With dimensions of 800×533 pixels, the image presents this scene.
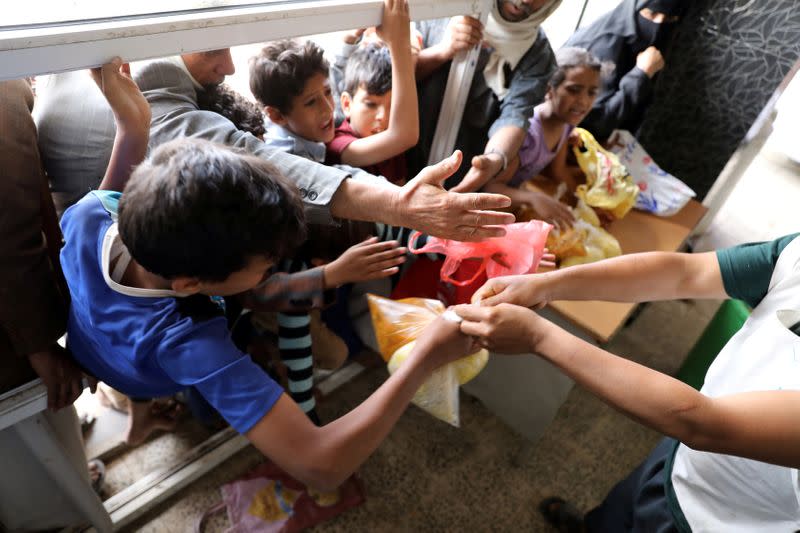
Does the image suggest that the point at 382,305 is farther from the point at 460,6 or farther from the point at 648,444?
the point at 648,444

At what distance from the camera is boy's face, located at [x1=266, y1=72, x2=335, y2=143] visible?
1104 millimetres

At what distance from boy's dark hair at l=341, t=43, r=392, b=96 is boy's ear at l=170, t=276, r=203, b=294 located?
742mm

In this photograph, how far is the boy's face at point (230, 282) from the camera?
2.58ft

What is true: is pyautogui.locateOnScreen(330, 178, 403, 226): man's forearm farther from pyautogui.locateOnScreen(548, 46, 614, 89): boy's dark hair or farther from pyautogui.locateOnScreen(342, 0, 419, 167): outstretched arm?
pyautogui.locateOnScreen(548, 46, 614, 89): boy's dark hair

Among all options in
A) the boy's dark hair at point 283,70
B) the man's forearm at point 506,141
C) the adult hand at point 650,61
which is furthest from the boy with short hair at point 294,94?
the adult hand at point 650,61

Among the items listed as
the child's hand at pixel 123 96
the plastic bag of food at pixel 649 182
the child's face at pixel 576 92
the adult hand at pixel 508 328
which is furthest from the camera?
the plastic bag of food at pixel 649 182

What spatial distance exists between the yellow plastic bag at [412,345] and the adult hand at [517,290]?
6.8 inches

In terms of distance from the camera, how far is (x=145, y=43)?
0.72 metres

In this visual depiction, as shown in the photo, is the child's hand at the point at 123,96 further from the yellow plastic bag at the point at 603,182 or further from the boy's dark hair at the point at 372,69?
the yellow plastic bag at the point at 603,182

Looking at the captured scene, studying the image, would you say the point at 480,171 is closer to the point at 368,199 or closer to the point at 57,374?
the point at 368,199

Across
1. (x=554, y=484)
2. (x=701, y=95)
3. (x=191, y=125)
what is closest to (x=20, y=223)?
(x=191, y=125)

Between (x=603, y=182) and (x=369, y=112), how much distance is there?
0.96 m

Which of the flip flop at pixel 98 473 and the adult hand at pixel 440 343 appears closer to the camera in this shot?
the adult hand at pixel 440 343

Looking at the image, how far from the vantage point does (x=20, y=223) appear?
859 mm
